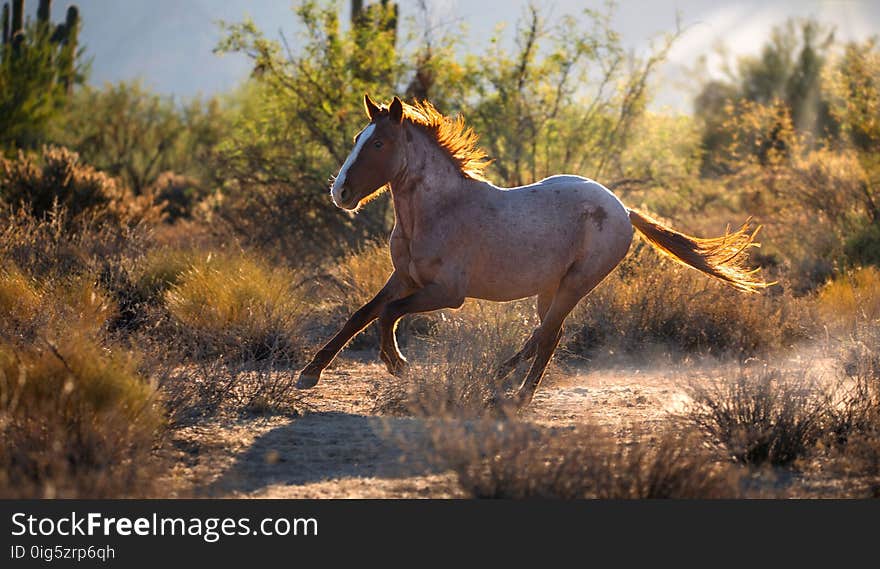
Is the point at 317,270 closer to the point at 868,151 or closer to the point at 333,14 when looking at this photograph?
the point at 333,14

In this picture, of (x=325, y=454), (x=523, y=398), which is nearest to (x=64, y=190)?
(x=523, y=398)

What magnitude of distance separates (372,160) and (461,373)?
1680mm

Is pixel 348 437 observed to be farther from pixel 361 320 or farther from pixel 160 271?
pixel 160 271

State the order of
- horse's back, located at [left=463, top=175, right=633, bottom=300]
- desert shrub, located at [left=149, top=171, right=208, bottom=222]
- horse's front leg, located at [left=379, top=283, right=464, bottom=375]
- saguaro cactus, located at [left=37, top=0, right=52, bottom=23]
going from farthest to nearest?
saguaro cactus, located at [left=37, top=0, right=52, bottom=23], desert shrub, located at [left=149, top=171, right=208, bottom=222], horse's back, located at [left=463, top=175, right=633, bottom=300], horse's front leg, located at [left=379, top=283, right=464, bottom=375]

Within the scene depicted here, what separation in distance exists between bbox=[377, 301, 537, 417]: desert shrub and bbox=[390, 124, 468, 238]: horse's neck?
1003mm

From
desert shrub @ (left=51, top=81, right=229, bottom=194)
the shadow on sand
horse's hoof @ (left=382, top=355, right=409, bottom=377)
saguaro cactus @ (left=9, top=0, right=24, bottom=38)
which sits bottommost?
the shadow on sand

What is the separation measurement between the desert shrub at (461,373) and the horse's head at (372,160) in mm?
1336

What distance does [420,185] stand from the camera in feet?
25.7

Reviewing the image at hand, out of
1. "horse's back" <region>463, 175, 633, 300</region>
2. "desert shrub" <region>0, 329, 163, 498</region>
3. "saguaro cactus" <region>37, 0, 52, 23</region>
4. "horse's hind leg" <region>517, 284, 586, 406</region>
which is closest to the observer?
"desert shrub" <region>0, 329, 163, 498</region>

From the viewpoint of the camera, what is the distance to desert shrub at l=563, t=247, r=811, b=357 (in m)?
10.8

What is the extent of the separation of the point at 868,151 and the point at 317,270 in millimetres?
10305

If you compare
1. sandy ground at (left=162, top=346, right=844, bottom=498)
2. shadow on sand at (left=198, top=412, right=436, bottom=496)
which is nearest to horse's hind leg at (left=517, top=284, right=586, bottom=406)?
sandy ground at (left=162, top=346, right=844, bottom=498)

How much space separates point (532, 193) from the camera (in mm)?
8086

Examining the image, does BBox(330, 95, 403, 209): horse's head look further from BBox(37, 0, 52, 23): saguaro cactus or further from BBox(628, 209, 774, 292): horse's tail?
BBox(37, 0, 52, 23): saguaro cactus
